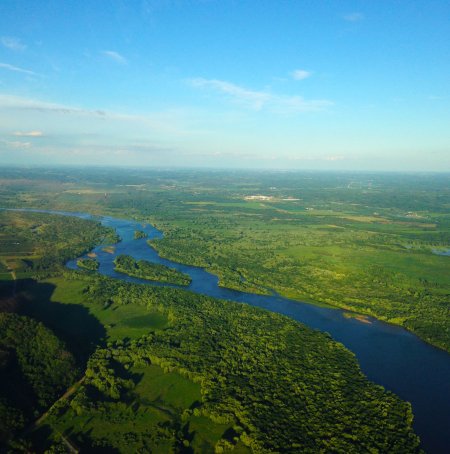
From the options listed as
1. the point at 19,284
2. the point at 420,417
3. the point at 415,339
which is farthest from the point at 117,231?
the point at 420,417

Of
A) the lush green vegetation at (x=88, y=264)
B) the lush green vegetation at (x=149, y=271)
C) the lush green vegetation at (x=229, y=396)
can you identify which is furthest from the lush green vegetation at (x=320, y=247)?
the lush green vegetation at (x=229, y=396)

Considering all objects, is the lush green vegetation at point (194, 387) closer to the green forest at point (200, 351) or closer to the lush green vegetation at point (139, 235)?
the green forest at point (200, 351)

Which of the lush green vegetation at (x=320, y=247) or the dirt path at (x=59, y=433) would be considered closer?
the dirt path at (x=59, y=433)

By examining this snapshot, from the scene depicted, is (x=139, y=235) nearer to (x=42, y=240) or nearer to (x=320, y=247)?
(x=42, y=240)

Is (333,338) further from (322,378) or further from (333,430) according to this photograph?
(333,430)

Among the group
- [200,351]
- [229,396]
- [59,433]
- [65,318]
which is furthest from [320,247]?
[59,433]
